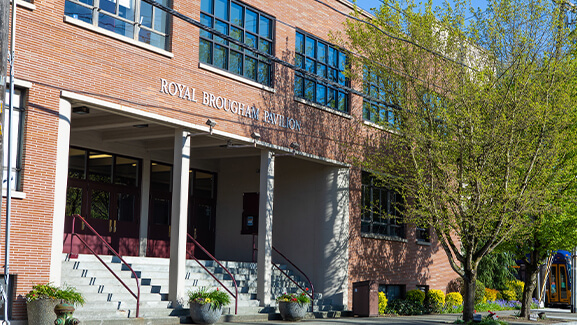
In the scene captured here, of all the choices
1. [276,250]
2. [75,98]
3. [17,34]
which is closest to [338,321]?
[276,250]

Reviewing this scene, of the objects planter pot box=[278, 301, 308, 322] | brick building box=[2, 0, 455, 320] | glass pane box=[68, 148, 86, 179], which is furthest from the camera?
glass pane box=[68, 148, 86, 179]

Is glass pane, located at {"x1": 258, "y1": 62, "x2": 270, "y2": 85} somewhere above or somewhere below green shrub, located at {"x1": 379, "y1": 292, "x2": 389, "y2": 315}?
above

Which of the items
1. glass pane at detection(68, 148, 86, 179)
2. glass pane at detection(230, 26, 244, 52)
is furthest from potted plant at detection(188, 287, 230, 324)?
glass pane at detection(230, 26, 244, 52)

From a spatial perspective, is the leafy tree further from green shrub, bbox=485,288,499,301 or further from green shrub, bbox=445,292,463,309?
green shrub, bbox=485,288,499,301

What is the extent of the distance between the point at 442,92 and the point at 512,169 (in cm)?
303

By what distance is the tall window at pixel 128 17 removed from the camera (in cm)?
1591

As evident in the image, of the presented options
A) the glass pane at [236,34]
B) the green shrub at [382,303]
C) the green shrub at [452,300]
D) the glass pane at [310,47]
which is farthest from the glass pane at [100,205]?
the green shrub at [452,300]

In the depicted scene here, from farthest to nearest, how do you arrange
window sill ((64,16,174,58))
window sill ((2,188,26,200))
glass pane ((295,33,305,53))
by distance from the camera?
1. glass pane ((295,33,305,53))
2. window sill ((64,16,174,58))
3. window sill ((2,188,26,200))

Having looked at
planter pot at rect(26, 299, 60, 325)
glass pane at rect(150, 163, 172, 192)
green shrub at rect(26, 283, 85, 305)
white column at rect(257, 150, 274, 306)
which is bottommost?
planter pot at rect(26, 299, 60, 325)

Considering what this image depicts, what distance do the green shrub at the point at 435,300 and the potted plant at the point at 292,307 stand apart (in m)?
9.42

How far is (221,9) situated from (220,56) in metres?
1.36

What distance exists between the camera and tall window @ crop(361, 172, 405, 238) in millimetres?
25297

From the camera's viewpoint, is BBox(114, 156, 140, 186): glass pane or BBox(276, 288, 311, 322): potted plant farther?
BBox(114, 156, 140, 186): glass pane

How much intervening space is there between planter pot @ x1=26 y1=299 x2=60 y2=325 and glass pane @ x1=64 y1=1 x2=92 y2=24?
20.7ft
